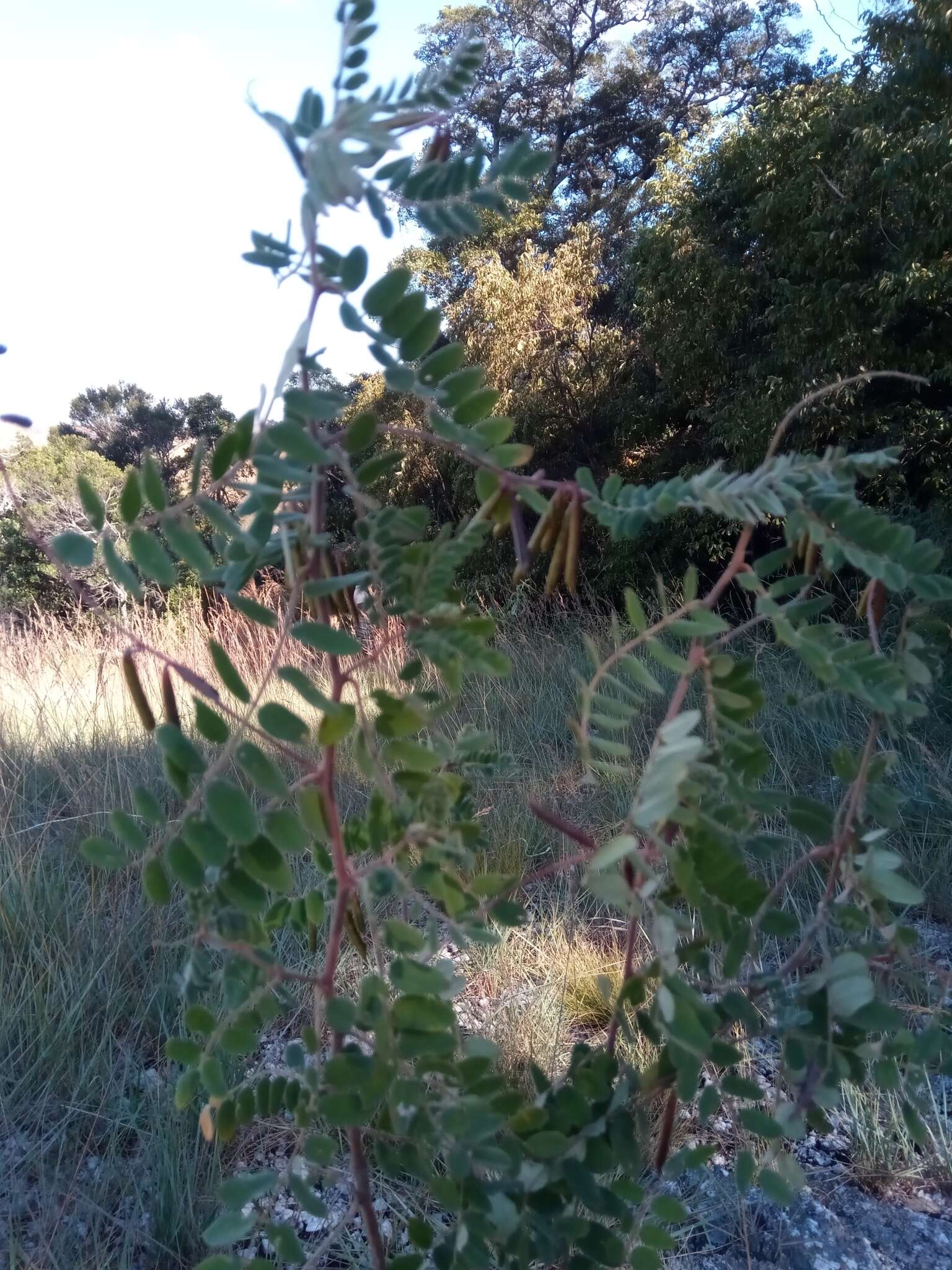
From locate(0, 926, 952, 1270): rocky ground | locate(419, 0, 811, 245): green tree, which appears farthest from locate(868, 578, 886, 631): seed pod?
locate(419, 0, 811, 245): green tree

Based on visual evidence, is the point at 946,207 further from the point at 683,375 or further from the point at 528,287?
the point at 528,287

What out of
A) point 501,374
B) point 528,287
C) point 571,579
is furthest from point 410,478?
point 571,579

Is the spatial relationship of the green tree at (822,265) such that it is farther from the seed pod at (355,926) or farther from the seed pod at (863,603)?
the seed pod at (355,926)

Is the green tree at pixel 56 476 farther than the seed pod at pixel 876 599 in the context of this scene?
Yes

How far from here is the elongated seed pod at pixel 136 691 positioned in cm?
71

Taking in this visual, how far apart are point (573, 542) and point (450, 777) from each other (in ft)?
0.70

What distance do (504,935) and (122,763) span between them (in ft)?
5.02

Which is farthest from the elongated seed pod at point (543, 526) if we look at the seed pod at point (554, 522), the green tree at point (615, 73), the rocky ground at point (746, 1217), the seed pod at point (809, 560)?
the green tree at point (615, 73)

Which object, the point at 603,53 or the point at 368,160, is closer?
the point at 368,160

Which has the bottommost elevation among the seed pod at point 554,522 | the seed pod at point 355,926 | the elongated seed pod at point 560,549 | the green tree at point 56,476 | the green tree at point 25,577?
the seed pod at point 355,926

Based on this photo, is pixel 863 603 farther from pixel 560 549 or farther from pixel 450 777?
pixel 450 777

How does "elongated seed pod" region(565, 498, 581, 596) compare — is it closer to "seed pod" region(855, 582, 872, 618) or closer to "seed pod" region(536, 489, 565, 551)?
"seed pod" region(536, 489, 565, 551)

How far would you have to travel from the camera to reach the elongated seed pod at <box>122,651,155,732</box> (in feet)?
2.34

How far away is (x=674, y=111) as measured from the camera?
11.7 metres
